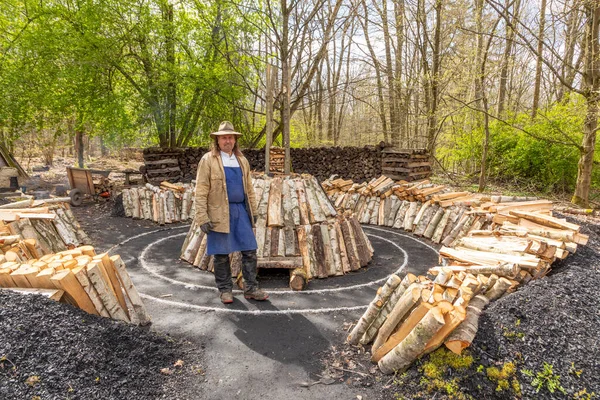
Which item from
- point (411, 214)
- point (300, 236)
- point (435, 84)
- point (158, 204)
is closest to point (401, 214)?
point (411, 214)

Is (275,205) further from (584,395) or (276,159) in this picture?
(584,395)

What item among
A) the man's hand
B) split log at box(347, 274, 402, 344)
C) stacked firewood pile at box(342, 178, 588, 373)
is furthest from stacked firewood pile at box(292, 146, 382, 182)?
split log at box(347, 274, 402, 344)

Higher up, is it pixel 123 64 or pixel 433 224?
pixel 123 64

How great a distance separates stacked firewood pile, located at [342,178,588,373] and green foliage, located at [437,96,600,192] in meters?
5.14

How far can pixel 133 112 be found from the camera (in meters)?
14.6

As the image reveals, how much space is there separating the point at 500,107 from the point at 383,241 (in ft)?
40.9

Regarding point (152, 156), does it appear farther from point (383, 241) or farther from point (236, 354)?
point (236, 354)

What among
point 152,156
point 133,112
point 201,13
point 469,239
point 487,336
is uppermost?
point 201,13

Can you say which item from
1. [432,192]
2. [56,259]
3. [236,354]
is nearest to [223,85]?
[432,192]

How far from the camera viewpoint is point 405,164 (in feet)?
44.9

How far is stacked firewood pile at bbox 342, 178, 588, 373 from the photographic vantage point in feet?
10.6

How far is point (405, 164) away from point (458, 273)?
10.1 m

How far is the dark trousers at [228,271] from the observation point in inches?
204

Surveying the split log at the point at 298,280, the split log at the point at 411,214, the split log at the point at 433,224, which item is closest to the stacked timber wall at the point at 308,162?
the split log at the point at 411,214
